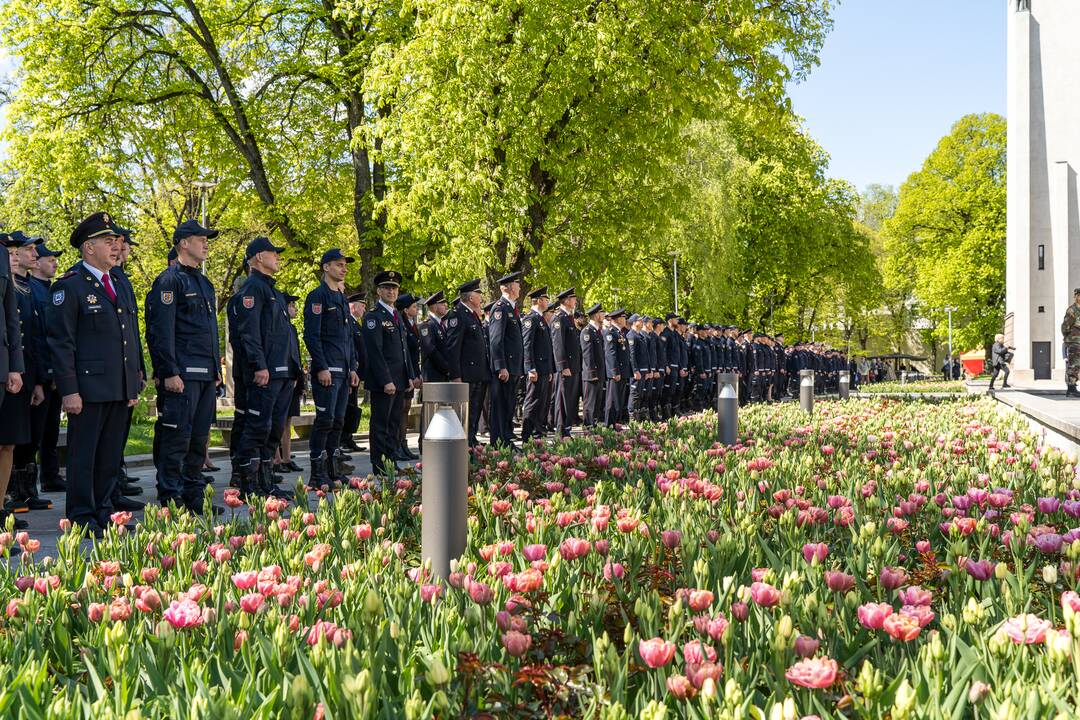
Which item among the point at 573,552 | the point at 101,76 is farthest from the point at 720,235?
the point at 573,552

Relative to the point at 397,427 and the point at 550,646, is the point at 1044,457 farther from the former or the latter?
the point at 397,427

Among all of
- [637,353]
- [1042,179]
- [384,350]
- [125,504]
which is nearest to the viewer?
[125,504]

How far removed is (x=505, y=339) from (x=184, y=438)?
18.0ft

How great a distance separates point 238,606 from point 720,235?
3794cm

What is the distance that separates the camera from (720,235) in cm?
3959

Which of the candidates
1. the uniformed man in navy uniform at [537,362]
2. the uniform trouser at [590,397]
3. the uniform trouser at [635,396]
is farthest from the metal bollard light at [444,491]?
the uniform trouser at [635,396]

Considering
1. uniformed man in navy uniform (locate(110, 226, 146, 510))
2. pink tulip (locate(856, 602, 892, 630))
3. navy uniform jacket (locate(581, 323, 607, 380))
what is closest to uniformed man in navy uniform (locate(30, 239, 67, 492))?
uniformed man in navy uniform (locate(110, 226, 146, 510))

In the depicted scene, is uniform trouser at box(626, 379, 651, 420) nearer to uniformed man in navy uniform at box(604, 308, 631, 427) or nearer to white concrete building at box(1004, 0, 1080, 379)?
uniformed man in navy uniform at box(604, 308, 631, 427)

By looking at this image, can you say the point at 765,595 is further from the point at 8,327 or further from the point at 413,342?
the point at 413,342

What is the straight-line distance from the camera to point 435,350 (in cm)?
1191

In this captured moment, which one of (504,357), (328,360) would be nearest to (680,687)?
(328,360)

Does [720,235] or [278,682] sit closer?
[278,682]

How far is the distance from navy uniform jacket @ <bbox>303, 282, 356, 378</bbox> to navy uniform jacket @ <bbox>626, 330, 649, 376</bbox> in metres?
8.54

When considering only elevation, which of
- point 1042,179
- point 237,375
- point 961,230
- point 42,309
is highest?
point 1042,179
